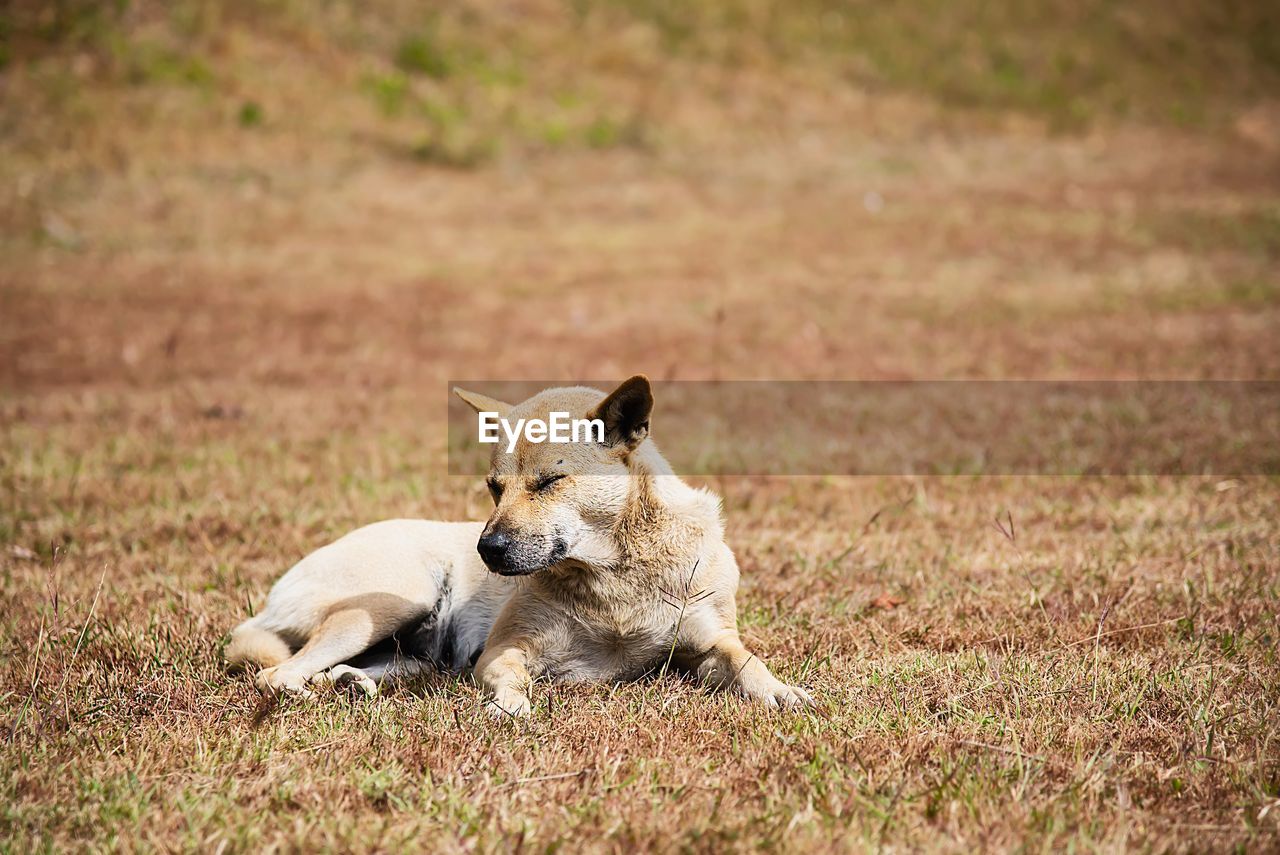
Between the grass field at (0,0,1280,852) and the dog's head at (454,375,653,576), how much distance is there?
1.74ft

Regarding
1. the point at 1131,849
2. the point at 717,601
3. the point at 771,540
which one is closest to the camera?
the point at 1131,849

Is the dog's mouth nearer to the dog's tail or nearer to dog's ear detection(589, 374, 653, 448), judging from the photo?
dog's ear detection(589, 374, 653, 448)

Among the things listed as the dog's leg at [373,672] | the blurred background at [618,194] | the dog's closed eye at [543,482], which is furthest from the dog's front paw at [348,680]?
the blurred background at [618,194]

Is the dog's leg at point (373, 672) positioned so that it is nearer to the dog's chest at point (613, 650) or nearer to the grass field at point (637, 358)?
the grass field at point (637, 358)

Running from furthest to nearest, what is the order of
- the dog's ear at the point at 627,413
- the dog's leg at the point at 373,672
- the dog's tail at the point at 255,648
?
the dog's tail at the point at 255,648 < the dog's leg at the point at 373,672 < the dog's ear at the point at 627,413

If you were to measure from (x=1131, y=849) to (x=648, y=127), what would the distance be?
2312 centimetres

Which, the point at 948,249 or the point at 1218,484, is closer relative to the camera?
the point at 1218,484

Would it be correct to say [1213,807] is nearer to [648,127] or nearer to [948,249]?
[948,249]

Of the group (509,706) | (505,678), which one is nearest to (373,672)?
(505,678)

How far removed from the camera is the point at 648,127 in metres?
24.4

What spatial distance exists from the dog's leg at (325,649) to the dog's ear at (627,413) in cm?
115

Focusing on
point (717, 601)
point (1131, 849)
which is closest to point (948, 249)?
point (717, 601)

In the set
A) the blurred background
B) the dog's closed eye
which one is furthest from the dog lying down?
the blurred background

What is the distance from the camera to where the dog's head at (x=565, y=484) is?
3.63 meters
